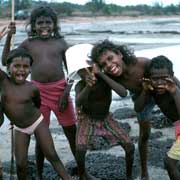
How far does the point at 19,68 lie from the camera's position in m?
4.87

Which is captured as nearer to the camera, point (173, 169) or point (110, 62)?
point (173, 169)

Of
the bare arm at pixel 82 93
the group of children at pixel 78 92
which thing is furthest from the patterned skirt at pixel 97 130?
the bare arm at pixel 82 93

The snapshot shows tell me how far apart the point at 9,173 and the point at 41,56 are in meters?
1.41

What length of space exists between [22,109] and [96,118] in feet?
2.55

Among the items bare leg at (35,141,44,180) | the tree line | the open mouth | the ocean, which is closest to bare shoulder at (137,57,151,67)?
the open mouth

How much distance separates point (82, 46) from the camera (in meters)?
5.10

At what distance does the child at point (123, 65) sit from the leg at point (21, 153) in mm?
1011

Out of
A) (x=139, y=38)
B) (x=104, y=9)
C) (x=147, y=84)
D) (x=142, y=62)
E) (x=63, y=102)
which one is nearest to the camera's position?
(x=147, y=84)

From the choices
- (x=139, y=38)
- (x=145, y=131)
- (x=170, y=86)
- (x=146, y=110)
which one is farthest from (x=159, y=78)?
(x=139, y=38)

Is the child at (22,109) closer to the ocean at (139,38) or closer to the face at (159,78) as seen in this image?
the face at (159,78)

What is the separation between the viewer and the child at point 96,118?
4973mm

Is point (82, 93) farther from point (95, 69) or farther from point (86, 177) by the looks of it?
point (86, 177)

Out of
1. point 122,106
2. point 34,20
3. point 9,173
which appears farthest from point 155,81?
point 122,106

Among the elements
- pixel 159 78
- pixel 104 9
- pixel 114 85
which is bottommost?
pixel 104 9
